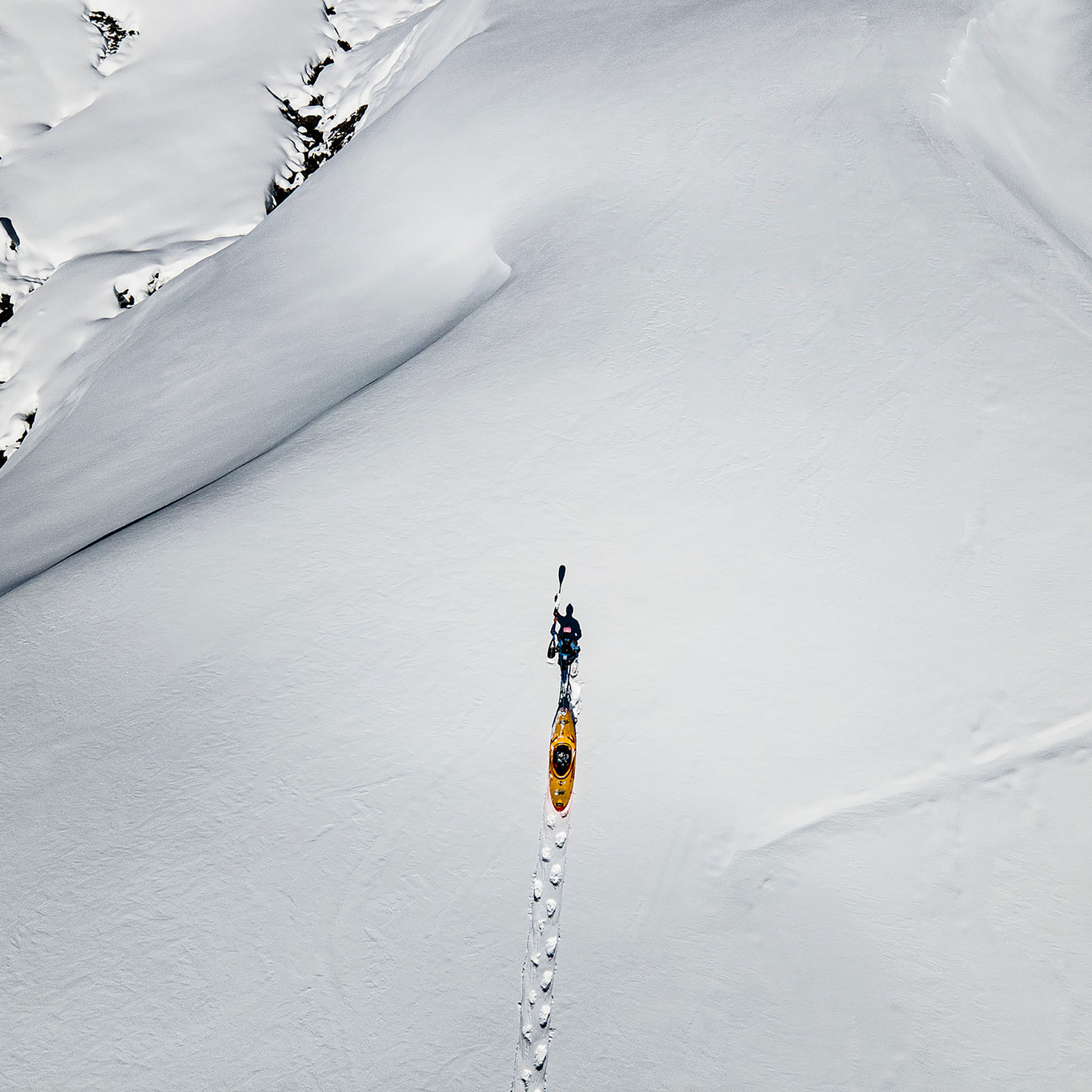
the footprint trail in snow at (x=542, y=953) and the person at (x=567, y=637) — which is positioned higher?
the person at (x=567, y=637)

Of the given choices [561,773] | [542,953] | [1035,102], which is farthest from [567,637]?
[1035,102]

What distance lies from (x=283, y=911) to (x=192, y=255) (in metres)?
16.9

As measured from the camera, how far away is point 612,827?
7652mm

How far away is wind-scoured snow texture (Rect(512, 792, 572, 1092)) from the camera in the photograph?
6.52m

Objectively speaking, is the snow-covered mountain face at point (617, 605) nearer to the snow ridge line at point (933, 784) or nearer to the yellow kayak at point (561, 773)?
the snow ridge line at point (933, 784)

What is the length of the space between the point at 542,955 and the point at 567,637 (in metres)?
2.61

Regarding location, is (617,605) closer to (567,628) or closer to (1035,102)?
(567,628)

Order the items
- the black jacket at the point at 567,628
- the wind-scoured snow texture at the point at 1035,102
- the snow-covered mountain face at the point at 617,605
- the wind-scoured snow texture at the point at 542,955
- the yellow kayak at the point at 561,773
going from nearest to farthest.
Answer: the wind-scoured snow texture at the point at 542,955 < the snow-covered mountain face at the point at 617,605 < the yellow kayak at the point at 561,773 < the black jacket at the point at 567,628 < the wind-scoured snow texture at the point at 1035,102

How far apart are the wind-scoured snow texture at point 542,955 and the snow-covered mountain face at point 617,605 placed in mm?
99

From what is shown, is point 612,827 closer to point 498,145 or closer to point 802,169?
point 802,169

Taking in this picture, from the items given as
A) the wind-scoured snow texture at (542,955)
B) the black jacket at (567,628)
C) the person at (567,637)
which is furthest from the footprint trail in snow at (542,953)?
the black jacket at (567,628)

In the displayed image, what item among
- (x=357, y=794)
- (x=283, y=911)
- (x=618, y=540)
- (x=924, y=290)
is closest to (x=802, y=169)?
(x=924, y=290)

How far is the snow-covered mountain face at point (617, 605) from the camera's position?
272 inches

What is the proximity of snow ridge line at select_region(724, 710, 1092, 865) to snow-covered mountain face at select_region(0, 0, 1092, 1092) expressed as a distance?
0.03m
